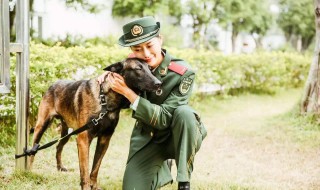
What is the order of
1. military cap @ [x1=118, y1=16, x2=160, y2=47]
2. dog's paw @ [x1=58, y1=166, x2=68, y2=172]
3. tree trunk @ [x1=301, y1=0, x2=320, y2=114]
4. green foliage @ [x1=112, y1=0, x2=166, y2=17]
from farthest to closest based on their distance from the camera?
green foliage @ [x1=112, y1=0, x2=166, y2=17] → tree trunk @ [x1=301, y1=0, x2=320, y2=114] → dog's paw @ [x1=58, y1=166, x2=68, y2=172] → military cap @ [x1=118, y1=16, x2=160, y2=47]

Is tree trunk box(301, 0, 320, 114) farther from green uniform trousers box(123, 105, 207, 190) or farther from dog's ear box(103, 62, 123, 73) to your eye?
dog's ear box(103, 62, 123, 73)

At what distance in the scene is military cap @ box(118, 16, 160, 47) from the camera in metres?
3.43

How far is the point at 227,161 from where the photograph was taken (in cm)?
578

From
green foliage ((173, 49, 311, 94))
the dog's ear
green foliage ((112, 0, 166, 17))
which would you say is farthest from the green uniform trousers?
green foliage ((112, 0, 166, 17))

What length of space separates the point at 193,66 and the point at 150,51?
20.7 feet

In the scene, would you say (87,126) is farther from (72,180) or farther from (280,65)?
(280,65)

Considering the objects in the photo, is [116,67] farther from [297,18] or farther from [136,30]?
[297,18]

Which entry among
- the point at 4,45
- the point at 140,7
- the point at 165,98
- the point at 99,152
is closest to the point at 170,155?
the point at 165,98

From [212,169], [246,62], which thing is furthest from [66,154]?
[246,62]

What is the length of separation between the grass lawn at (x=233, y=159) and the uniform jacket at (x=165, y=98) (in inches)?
34.9

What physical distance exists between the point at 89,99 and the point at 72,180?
1020mm

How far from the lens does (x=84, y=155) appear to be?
3.78m

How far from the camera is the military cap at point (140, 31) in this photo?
3434 millimetres

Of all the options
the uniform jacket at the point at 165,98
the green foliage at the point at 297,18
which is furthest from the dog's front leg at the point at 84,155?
the green foliage at the point at 297,18
